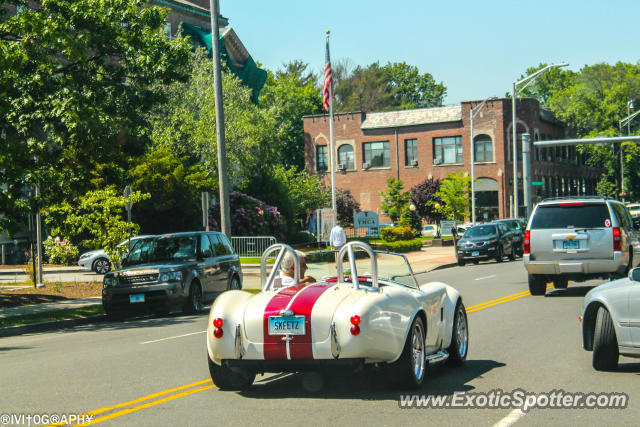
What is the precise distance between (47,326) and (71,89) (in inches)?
226

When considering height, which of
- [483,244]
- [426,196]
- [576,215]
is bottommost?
[483,244]

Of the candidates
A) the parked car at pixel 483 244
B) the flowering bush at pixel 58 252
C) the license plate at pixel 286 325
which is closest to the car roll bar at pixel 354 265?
the license plate at pixel 286 325

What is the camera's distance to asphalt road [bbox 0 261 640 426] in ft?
24.6

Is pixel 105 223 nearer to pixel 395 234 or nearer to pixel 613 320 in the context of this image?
pixel 613 320

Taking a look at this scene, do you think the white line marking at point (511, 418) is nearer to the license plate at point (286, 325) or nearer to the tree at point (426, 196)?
the license plate at point (286, 325)

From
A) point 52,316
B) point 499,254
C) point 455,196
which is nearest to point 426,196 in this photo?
point 455,196

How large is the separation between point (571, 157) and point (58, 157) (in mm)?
72218

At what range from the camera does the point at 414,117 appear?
7588 cm

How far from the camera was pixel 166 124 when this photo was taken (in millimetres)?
44188

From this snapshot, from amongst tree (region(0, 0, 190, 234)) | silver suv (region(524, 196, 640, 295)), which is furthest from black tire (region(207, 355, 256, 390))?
silver suv (region(524, 196, 640, 295))

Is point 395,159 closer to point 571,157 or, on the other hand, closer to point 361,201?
point 361,201

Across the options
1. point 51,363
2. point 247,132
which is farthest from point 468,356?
point 247,132

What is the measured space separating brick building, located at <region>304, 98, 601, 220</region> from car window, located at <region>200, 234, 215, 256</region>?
167ft

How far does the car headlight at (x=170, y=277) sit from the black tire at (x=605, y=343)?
36.9 feet
